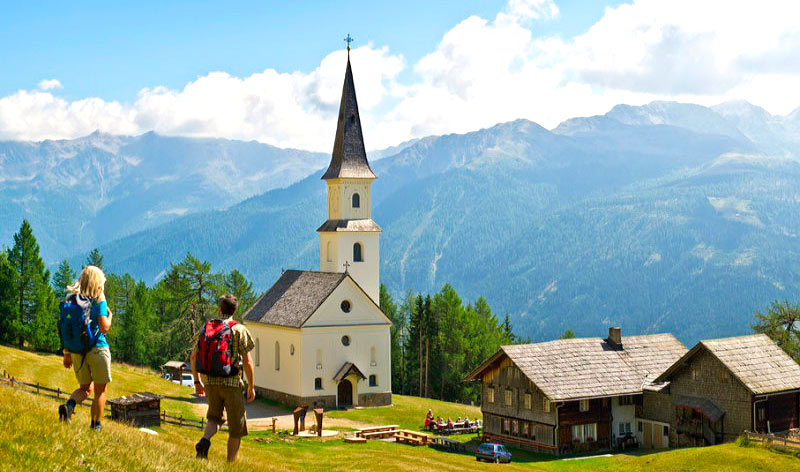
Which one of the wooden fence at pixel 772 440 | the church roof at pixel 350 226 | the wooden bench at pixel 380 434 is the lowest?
the wooden bench at pixel 380 434

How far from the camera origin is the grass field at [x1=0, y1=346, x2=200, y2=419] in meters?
55.2

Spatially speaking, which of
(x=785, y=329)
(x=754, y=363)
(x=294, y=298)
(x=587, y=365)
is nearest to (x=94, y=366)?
(x=754, y=363)

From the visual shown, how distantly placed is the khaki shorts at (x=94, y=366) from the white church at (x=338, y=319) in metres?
45.5

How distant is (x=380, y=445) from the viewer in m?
46.1

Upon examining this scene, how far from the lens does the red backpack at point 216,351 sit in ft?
50.2

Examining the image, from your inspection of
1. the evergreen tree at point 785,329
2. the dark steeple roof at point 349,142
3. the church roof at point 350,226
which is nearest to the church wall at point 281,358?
the church roof at point 350,226

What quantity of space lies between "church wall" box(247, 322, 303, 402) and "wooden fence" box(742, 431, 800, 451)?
29000 mm

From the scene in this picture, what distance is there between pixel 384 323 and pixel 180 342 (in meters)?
37.6

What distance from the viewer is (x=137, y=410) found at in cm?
3591

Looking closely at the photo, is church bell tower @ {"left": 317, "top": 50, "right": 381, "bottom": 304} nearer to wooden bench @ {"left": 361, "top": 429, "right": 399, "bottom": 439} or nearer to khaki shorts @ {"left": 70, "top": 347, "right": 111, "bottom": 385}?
wooden bench @ {"left": 361, "top": 429, "right": 399, "bottom": 439}

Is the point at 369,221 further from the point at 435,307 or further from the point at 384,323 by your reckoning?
the point at 435,307

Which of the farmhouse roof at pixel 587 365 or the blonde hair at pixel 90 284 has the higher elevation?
the blonde hair at pixel 90 284

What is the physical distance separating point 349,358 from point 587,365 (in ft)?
56.2

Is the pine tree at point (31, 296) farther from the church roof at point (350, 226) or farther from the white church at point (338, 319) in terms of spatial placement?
the church roof at point (350, 226)
